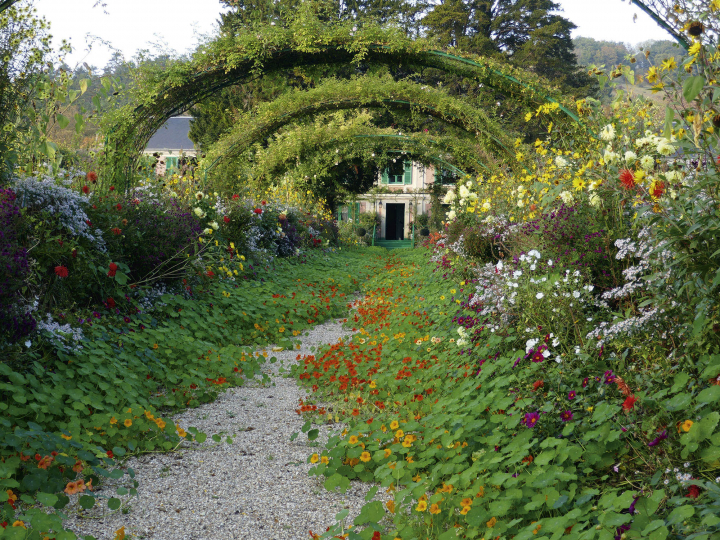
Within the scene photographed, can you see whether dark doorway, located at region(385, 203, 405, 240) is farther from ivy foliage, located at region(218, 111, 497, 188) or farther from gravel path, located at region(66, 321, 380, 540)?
gravel path, located at region(66, 321, 380, 540)

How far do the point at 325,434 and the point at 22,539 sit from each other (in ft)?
5.88

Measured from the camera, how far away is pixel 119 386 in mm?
3371

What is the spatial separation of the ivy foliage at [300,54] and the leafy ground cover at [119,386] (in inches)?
110

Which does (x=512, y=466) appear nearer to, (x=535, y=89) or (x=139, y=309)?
(x=139, y=309)

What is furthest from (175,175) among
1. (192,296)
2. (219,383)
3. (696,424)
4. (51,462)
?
(696,424)

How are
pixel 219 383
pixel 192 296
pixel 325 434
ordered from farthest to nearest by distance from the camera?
pixel 192 296 < pixel 219 383 < pixel 325 434

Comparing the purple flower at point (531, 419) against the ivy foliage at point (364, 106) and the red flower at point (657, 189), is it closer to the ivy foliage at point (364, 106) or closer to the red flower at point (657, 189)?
→ the red flower at point (657, 189)

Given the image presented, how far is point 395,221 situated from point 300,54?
1878 centimetres

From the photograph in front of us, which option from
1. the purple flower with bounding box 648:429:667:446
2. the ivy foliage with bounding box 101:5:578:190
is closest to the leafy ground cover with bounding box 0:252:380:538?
the purple flower with bounding box 648:429:667:446

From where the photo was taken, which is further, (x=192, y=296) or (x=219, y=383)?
(x=192, y=296)

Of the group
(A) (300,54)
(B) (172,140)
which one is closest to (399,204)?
(B) (172,140)

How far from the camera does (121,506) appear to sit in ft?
7.89

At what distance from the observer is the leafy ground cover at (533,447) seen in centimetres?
187

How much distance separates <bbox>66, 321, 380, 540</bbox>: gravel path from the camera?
2277 mm
